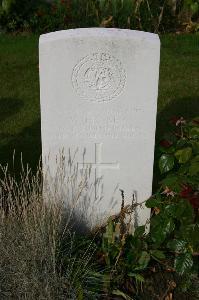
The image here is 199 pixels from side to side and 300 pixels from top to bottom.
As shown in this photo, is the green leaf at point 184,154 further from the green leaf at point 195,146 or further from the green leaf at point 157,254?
the green leaf at point 157,254

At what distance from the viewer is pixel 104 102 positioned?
371 cm

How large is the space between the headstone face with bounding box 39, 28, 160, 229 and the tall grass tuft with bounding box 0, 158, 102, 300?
1.16 ft

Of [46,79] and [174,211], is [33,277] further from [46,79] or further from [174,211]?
[46,79]

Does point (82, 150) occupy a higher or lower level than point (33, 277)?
higher

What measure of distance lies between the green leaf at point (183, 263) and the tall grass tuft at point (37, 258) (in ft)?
1.80

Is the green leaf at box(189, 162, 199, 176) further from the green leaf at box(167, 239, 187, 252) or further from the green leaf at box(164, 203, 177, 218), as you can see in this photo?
the green leaf at box(167, 239, 187, 252)

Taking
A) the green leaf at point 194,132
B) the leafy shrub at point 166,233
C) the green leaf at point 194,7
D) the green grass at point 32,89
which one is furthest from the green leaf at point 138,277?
the green leaf at point 194,7

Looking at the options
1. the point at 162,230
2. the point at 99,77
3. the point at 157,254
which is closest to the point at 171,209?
the point at 162,230

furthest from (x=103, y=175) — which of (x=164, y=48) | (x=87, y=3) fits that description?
(x=87, y=3)

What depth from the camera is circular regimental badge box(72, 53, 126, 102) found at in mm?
3596

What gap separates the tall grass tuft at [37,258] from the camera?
11.5 feet

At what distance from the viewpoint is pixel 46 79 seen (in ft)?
11.8

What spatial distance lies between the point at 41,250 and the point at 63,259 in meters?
0.19

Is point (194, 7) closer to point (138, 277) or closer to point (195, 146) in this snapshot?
point (195, 146)
